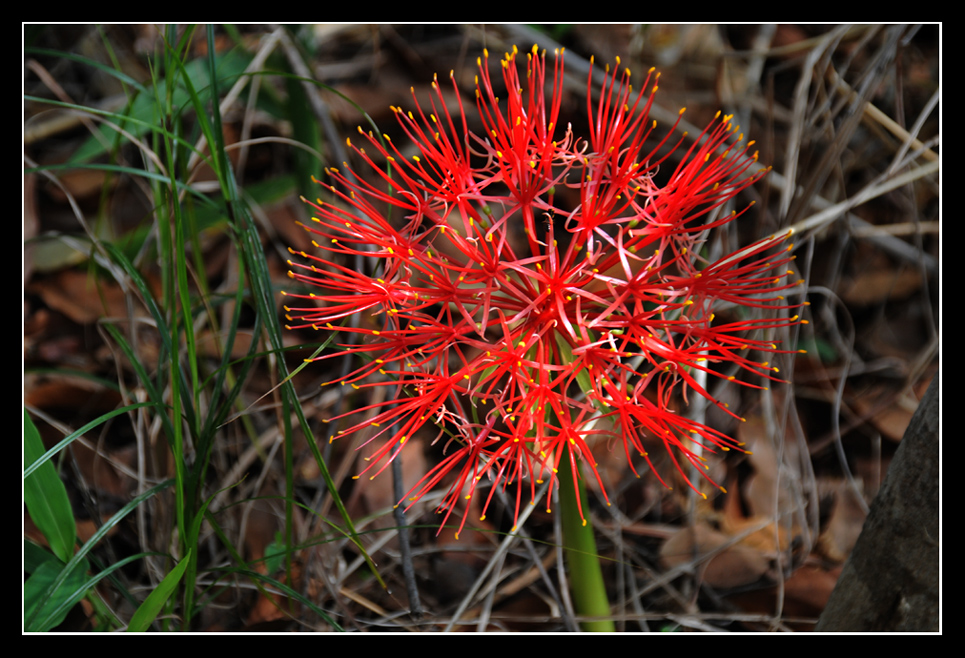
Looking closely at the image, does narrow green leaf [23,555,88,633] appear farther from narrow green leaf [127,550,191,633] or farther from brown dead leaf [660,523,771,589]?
brown dead leaf [660,523,771,589]

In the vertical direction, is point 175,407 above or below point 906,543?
below

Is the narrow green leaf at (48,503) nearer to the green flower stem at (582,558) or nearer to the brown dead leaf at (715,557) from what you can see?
the green flower stem at (582,558)

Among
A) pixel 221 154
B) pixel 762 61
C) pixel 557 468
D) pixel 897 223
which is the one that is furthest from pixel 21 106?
pixel 897 223

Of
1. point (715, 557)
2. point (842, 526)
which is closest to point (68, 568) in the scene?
point (715, 557)

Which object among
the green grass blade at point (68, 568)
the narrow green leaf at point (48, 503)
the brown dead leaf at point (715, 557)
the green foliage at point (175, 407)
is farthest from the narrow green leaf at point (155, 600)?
the brown dead leaf at point (715, 557)

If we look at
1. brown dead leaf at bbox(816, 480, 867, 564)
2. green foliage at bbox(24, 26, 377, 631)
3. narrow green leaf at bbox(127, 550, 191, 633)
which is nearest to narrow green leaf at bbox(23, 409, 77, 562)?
green foliage at bbox(24, 26, 377, 631)

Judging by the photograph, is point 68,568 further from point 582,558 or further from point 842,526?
point 842,526
